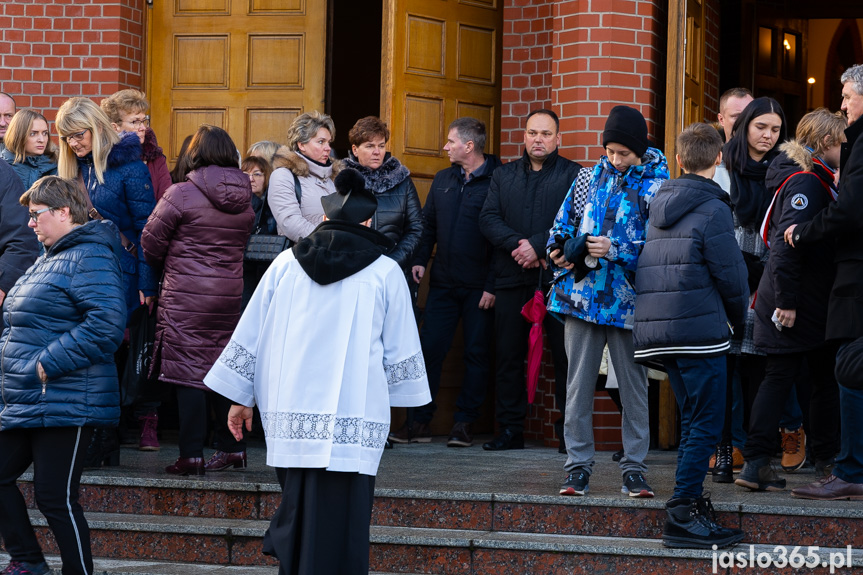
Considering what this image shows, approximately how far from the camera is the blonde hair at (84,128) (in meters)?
6.86

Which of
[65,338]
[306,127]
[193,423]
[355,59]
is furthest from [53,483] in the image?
[355,59]

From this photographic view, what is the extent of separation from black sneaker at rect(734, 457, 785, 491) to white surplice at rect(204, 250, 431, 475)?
7.77ft

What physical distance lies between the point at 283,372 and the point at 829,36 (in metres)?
12.2

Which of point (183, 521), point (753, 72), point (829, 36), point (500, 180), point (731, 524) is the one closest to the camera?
point (731, 524)

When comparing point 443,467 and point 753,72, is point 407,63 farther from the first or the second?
point 753,72

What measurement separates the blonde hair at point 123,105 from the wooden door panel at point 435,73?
181 cm

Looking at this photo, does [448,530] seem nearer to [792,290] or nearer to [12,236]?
[792,290]

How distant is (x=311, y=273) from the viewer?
4.42 metres

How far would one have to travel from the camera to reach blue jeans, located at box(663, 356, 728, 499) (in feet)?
17.4

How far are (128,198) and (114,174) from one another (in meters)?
0.17

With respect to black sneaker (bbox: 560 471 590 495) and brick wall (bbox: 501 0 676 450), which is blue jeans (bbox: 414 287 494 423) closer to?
brick wall (bbox: 501 0 676 450)

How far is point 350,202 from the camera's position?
4547 mm

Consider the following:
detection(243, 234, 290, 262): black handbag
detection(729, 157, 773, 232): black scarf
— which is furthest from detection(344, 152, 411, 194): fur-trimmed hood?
detection(729, 157, 773, 232): black scarf

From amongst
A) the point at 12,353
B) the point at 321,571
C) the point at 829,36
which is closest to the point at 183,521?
the point at 12,353
